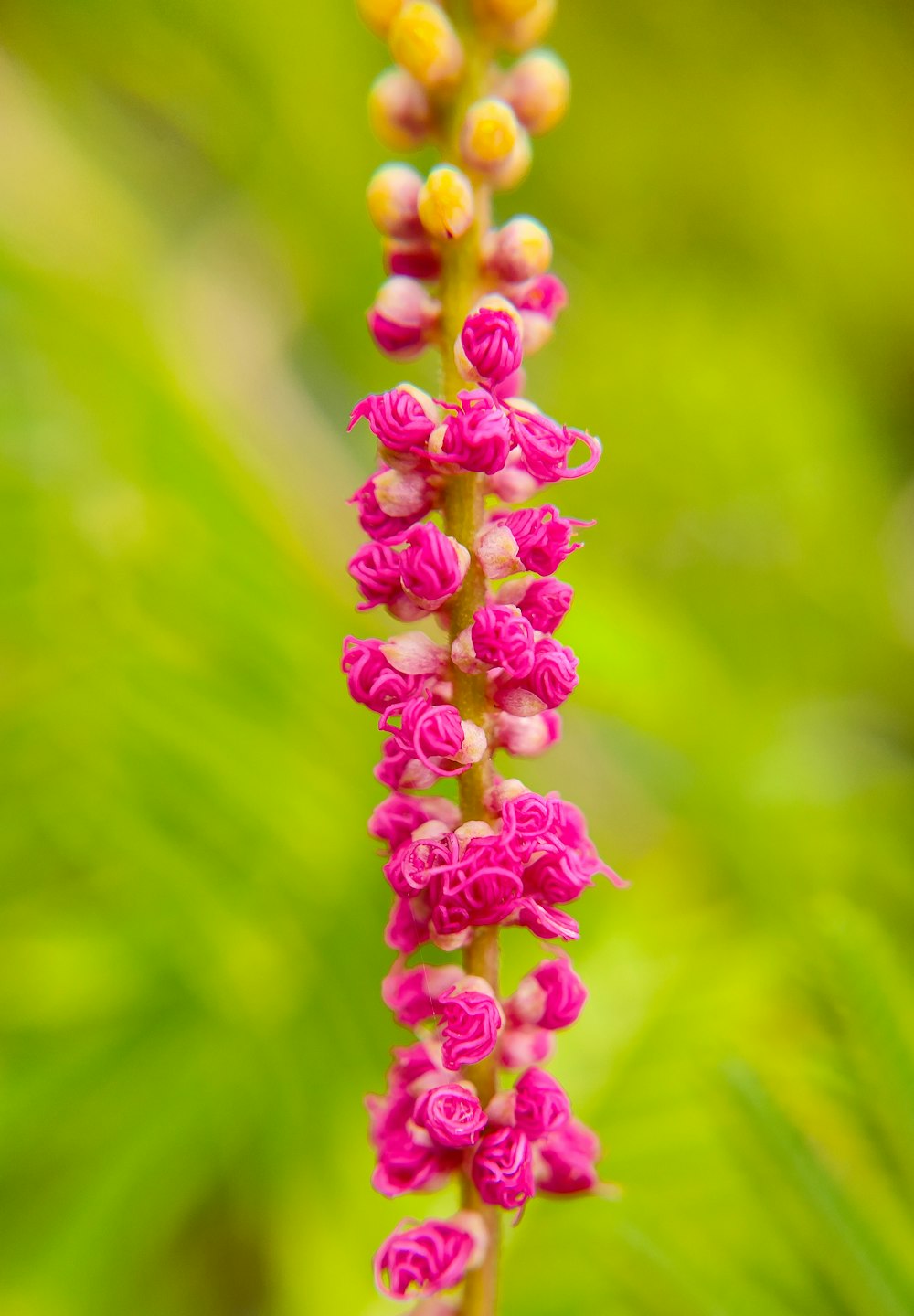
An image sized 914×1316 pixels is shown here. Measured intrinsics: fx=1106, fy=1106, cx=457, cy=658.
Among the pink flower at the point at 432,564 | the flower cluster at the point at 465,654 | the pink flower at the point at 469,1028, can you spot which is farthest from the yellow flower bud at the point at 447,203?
the pink flower at the point at 469,1028

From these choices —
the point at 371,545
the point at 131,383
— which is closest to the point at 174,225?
the point at 131,383

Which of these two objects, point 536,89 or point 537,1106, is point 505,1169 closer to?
point 537,1106

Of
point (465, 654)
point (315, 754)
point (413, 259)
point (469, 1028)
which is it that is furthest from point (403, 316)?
point (315, 754)

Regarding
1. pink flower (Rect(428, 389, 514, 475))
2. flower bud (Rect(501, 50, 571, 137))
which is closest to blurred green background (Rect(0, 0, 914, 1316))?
pink flower (Rect(428, 389, 514, 475))

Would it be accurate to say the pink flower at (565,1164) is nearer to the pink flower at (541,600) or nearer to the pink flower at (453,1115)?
the pink flower at (453,1115)

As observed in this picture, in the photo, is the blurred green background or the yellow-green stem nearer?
the yellow-green stem

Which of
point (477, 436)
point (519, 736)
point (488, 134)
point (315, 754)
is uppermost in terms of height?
point (488, 134)

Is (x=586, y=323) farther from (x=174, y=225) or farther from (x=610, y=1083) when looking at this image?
(x=610, y=1083)

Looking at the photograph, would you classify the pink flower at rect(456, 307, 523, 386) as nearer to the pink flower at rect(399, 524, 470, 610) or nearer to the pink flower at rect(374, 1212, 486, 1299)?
the pink flower at rect(399, 524, 470, 610)
